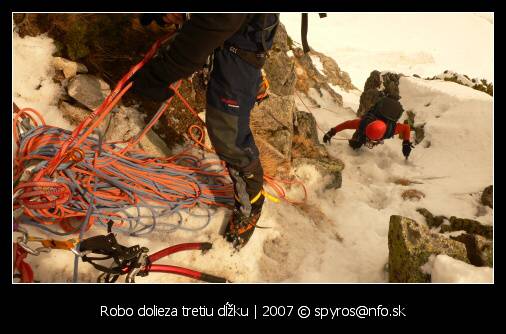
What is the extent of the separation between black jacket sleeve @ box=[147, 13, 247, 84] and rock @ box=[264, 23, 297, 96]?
2070mm

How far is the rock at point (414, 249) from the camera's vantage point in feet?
7.19

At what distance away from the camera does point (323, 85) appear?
901 cm

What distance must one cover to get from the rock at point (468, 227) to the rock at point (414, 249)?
0.95m

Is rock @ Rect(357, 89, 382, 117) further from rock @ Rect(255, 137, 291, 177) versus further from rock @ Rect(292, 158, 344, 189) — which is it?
rock @ Rect(255, 137, 291, 177)

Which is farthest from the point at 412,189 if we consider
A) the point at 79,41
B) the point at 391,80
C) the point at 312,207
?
the point at 391,80

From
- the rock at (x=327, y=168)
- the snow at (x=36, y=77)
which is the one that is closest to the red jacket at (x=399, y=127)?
the rock at (x=327, y=168)

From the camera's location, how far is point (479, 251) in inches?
95.9

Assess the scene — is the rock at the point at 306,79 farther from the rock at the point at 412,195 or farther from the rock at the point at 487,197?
the rock at the point at 487,197

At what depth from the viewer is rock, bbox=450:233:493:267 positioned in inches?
93.7

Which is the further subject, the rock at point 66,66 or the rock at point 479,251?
the rock at point 66,66

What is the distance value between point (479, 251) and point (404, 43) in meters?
18.9
